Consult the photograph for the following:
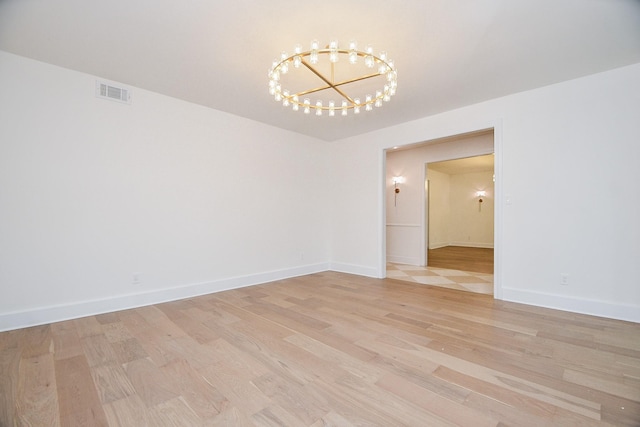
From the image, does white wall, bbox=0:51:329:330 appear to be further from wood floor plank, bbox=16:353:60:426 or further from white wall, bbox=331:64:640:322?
white wall, bbox=331:64:640:322

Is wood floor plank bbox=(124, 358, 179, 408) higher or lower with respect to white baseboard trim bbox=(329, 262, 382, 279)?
higher

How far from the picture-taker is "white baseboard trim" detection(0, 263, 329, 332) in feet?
8.50

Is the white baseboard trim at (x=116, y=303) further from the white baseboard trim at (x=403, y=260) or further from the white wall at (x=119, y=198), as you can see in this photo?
the white baseboard trim at (x=403, y=260)

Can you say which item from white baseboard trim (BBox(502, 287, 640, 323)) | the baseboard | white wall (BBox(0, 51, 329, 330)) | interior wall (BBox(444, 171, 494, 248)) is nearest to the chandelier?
white wall (BBox(0, 51, 329, 330))

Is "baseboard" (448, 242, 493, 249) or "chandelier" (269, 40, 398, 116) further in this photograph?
"baseboard" (448, 242, 493, 249)

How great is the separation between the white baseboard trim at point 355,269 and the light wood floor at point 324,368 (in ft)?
5.89

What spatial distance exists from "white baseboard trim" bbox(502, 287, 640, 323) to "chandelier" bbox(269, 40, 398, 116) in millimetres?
3010

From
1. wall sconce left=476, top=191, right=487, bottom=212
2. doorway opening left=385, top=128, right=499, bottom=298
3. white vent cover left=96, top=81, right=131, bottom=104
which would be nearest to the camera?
white vent cover left=96, top=81, right=131, bottom=104

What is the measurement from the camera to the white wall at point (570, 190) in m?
2.81

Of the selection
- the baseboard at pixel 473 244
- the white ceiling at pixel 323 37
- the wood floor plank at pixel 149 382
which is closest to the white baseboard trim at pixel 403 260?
the white ceiling at pixel 323 37

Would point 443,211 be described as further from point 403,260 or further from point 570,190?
point 570,190

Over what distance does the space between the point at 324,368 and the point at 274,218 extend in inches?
123

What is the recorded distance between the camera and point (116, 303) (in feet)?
10.1

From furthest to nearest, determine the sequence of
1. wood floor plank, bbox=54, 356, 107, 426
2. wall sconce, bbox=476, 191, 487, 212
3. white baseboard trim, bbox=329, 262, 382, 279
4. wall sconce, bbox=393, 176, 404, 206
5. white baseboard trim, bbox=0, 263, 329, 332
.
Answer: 1. wall sconce, bbox=476, 191, 487, 212
2. wall sconce, bbox=393, 176, 404, 206
3. white baseboard trim, bbox=329, 262, 382, 279
4. white baseboard trim, bbox=0, 263, 329, 332
5. wood floor plank, bbox=54, 356, 107, 426
